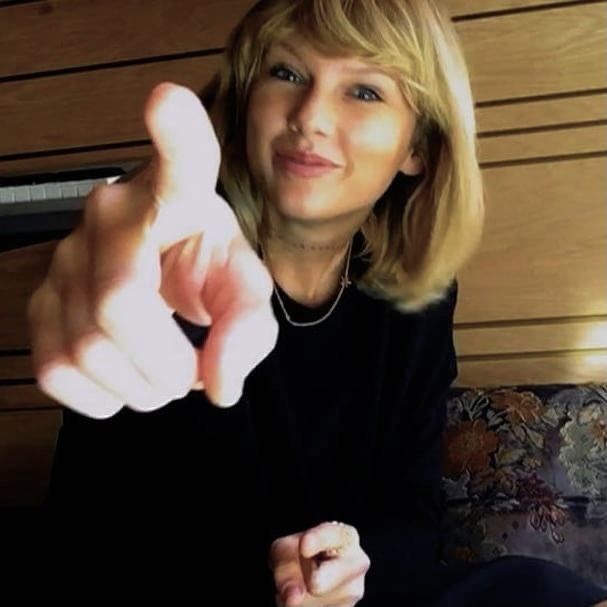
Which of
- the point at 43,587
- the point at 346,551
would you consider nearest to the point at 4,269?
the point at 43,587

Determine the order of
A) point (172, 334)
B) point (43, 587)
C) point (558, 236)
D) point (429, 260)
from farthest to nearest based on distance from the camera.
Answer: point (558, 236)
point (429, 260)
point (43, 587)
point (172, 334)

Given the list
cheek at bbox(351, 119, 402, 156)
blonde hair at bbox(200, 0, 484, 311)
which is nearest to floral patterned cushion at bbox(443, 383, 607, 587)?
blonde hair at bbox(200, 0, 484, 311)

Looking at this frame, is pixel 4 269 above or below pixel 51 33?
below

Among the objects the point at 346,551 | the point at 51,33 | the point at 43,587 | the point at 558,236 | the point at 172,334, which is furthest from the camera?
the point at 51,33

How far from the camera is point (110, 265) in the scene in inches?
17.4

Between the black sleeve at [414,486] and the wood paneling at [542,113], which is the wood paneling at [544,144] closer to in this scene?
the wood paneling at [542,113]

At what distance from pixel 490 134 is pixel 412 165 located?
386 mm

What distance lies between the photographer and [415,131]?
1136 millimetres

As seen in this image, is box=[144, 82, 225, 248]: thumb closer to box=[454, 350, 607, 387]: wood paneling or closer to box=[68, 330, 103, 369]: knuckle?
box=[68, 330, 103, 369]: knuckle

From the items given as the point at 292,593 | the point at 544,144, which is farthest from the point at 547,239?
the point at 292,593

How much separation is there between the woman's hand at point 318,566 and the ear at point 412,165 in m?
0.49

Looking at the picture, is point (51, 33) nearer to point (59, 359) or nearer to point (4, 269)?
point (4, 269)

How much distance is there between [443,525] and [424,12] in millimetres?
700

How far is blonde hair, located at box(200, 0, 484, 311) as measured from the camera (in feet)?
3.37
